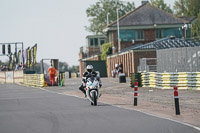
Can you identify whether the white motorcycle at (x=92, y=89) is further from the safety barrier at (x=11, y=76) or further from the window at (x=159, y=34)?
the window at (x=159, y=34)

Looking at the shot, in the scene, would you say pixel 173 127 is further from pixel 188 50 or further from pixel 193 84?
pixel 188 50

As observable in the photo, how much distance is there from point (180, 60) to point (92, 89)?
18.5m

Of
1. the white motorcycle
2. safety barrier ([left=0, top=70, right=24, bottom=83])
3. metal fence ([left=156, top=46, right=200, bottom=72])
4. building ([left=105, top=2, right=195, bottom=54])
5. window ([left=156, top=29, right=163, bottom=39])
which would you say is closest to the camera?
the white motorcycle

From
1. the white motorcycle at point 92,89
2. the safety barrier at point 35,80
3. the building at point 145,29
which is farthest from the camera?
the building at point 145,29

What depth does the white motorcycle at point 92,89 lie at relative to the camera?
68.7 feet

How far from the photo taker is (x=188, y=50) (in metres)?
37.3

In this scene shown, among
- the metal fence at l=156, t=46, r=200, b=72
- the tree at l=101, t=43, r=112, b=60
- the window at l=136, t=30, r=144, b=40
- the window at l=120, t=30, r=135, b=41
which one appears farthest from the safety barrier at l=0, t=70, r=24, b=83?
the metal fence at l=156, t=46, r=200, b=72

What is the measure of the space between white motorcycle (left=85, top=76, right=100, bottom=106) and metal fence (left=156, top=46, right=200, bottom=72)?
51.5 feet

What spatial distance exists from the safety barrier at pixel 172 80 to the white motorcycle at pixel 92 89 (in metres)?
10.0

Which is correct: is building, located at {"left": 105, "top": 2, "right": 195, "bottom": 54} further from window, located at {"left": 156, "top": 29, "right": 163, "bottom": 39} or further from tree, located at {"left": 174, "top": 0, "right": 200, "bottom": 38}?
tree, located at {"left": 174, "top": 0, "right": 200, "bottom": 38}

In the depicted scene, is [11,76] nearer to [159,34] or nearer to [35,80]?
[35,80]

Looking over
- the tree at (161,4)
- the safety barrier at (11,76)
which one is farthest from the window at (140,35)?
the tree at (161,4)

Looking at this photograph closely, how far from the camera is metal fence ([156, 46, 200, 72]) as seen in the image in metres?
36.1

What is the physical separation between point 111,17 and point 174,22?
41112 millimetres
